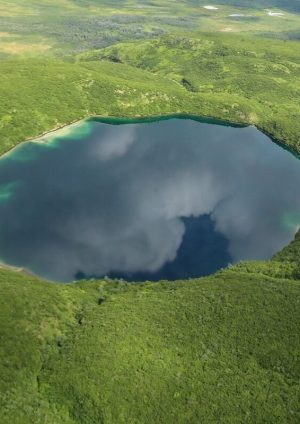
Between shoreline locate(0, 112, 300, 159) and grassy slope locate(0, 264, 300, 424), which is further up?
grassy slope locate(0, 264, 300, 424)

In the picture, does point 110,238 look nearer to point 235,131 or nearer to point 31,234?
point 31,234

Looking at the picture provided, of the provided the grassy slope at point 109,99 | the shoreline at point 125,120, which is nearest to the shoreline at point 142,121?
the shoreline at point 125,120

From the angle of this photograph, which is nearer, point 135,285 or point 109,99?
point 135,285

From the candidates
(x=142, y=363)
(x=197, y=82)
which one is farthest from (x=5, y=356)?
(x=197, y=82)

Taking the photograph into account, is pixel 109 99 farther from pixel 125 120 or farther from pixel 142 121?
pixel 142 121

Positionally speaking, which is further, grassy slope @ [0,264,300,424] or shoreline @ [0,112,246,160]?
shoreline @ [0,112,246,160]

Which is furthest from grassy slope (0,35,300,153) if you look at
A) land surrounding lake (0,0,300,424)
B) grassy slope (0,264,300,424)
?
grassy slope (0,264,300,424)

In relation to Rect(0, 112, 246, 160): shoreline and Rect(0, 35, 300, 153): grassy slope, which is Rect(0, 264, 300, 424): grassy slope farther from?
→ Rect(0, 35, 300, 153): grassy slope

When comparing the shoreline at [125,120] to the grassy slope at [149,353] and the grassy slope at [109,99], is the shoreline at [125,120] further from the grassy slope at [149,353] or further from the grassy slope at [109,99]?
the grassy slope at [149,353]

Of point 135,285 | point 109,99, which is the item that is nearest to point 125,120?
point 109,99
